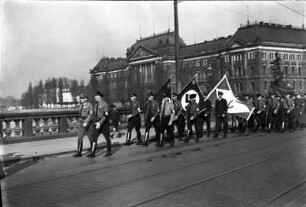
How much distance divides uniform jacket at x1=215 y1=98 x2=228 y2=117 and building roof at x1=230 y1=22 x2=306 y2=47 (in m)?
5.04

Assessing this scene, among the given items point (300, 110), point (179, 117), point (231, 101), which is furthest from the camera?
point (300, 110)

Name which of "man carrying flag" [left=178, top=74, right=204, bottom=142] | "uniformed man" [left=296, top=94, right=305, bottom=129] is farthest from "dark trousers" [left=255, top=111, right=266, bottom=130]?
"man carrying flag" [left=178, top=74, right=204, bottom=142]

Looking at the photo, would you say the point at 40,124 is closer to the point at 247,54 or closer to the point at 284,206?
the point at 247,54

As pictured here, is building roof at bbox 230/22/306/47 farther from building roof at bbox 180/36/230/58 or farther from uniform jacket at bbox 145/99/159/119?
uniform jacket at bbox 145/99/159/119

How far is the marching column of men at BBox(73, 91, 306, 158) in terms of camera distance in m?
10.5

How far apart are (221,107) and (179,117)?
61.9 inches

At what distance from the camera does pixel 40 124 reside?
48.5 ft

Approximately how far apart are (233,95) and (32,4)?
11969 millimetres

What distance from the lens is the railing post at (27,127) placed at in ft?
45.8

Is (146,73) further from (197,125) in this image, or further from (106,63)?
(106,63)

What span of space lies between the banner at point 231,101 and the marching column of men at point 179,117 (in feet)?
0.81

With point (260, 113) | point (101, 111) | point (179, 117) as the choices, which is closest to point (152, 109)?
point (179, 117)

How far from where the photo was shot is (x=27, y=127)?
14070 millimetres

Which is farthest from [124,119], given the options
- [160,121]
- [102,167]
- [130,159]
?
[102,167]
